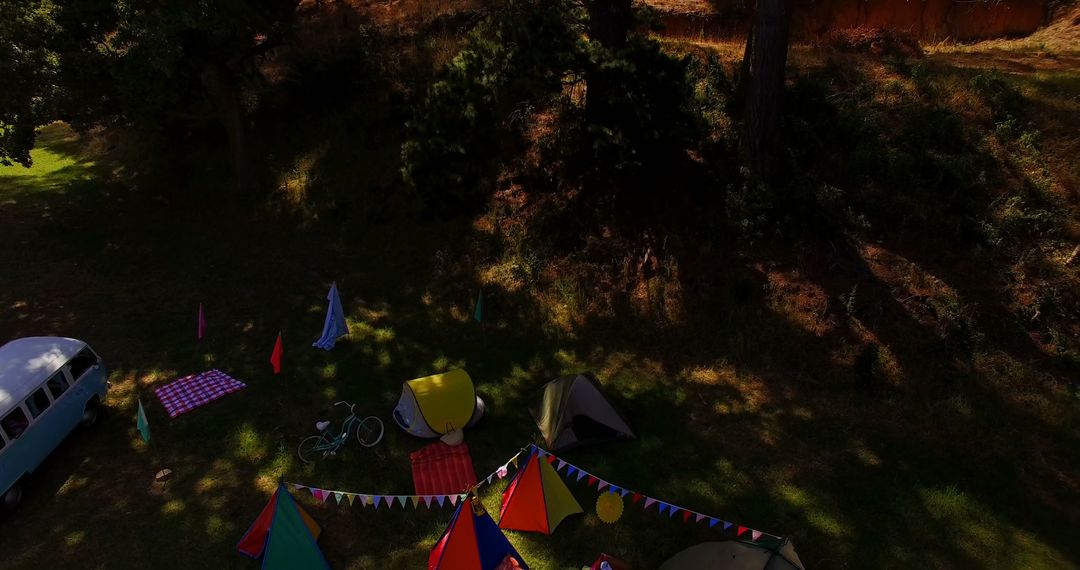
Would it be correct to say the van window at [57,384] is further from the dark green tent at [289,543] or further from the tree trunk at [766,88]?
the tree trunk at [766,88]

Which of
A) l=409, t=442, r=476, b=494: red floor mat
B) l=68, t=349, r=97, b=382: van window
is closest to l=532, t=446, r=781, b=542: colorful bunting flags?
l=409, t=442, r=476, b=494: red floor mat

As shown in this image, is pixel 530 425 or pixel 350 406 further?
pixel 350 406

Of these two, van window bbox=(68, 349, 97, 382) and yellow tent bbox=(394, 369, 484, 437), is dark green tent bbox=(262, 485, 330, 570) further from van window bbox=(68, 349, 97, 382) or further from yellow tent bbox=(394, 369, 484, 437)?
van window bbox=(68, 349, 97, 382)

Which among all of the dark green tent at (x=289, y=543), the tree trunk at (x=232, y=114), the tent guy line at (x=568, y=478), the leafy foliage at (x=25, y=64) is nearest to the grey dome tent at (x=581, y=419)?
the tent guy line at (x=568, y=478)

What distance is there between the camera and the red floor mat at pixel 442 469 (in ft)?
32.5

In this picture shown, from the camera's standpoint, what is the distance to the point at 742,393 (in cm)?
1155

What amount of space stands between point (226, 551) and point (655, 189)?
1198cm

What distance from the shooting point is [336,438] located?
1084 cm

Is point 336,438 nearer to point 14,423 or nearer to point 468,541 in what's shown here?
point 468,541

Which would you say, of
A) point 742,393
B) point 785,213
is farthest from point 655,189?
point 742,393

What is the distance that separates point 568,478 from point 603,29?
33.9ft

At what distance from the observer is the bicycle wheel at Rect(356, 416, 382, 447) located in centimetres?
1085

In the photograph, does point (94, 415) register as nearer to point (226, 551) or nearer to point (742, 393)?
point (226, 551)

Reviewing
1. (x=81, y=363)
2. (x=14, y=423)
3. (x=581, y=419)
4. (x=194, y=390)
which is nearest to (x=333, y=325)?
(x=194, y=390)
